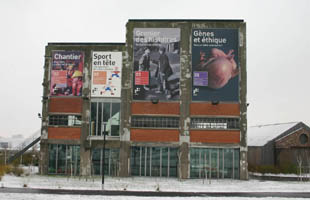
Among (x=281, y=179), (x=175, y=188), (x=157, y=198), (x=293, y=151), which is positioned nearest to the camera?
(x=157, y=198)

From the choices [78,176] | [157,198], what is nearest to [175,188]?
[157,198]

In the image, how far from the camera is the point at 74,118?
41.9m

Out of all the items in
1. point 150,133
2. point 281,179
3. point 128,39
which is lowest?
point 281,179

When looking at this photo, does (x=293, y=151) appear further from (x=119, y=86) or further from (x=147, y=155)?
(x=119, y=86)

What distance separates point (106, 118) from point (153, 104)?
6018 millimetres

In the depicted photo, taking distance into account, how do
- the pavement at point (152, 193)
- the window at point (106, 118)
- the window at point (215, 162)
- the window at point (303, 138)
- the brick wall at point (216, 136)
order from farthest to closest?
1. the window at point (303, 138)
2. the window at point (106, 118)
3. the brick wall at point (216, 136)
4. the window at point (215, 162)
5. the pavement at point (152, 193)

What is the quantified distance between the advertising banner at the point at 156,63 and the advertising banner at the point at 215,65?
232 centimetres

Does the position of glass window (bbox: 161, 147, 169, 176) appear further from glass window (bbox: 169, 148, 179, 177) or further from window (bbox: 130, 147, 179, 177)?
glass window (bbox: 169, 148, 179, 177)

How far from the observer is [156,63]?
4147 centimetres

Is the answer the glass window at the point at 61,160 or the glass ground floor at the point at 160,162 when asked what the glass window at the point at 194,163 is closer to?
the glass ground floor at the point at 160,162

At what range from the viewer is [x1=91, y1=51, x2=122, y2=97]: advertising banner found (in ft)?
137

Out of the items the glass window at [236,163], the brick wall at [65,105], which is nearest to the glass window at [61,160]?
the brick wall at [65,105]

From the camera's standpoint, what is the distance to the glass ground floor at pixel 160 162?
4016cm

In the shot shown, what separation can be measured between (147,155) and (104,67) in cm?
1201
